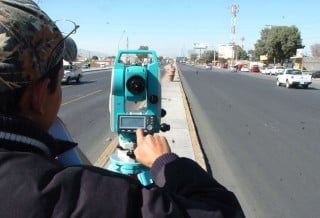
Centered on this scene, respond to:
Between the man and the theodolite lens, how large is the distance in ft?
5.66

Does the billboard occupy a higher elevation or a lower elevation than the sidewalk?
lower

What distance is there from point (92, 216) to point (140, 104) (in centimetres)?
222

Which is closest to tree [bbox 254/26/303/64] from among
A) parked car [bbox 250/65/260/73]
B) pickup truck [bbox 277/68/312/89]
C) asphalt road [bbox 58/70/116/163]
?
parked car [bbox 250/65/260/73]

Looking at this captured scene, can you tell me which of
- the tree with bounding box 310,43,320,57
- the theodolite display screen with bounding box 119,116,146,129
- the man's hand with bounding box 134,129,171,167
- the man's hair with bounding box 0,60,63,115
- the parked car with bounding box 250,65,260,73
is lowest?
the parked car with bounding box 250,65,260,73

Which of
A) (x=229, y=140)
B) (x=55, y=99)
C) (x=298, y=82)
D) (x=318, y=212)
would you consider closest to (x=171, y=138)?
(x=229, y=140)

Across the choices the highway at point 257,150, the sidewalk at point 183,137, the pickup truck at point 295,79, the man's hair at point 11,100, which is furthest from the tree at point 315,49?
the man's hair at point 11,100

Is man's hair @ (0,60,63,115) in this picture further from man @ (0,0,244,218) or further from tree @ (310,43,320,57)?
tree @ (310,43,320,57)

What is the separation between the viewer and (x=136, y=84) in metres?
3.00

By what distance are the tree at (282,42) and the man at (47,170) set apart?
93787 millimetres

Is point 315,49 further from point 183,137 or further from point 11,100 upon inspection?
point 11,100

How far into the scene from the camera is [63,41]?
124 cm

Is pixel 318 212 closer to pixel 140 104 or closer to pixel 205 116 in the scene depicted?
pixel 140 104

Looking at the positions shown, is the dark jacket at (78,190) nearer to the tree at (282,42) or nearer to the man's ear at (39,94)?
the man's ear at (39,94)

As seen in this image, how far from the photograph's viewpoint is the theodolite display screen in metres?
2.98
